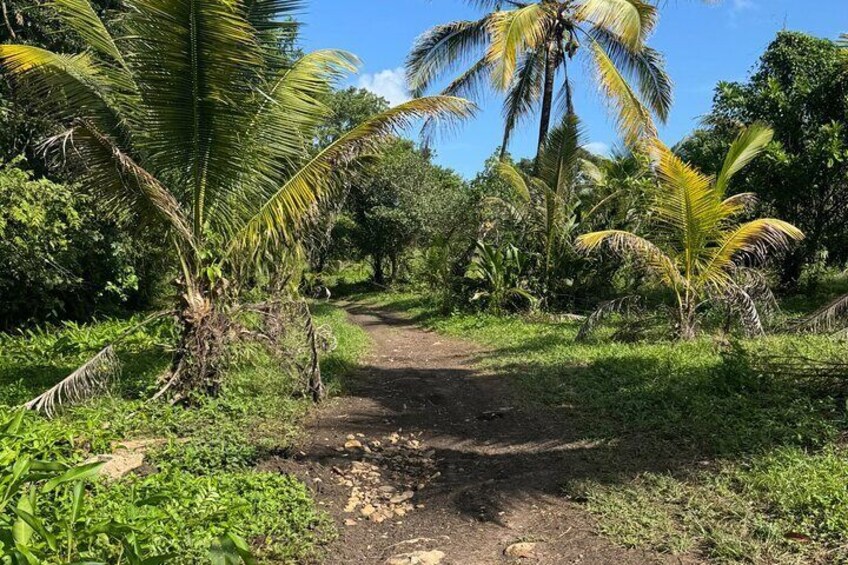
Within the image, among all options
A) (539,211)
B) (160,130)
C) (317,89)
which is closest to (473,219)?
(539,211)

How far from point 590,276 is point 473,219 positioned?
3320 millimetres

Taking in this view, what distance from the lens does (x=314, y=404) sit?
594 centimetres

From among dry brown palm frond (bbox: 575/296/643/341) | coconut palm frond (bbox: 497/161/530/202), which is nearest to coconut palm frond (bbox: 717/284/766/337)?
dry brown palm frond (bbox: 575/296/643/341)

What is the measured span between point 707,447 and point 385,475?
2387 mm

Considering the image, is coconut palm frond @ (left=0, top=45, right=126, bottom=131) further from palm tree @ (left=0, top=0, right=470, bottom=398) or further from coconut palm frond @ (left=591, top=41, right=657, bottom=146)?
coconut palm frond @ (left=591, top=41, right=657, bottom=146)

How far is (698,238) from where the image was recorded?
7328 millimetres

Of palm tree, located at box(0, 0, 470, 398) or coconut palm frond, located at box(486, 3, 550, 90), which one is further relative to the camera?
coconut palm frond, located at box(486, 3, 550, 90)

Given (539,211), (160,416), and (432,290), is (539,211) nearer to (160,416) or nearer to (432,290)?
(432,290)

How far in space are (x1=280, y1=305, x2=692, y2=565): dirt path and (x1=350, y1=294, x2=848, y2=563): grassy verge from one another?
0.66 ft

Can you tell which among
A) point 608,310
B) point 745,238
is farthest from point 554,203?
point 745,238

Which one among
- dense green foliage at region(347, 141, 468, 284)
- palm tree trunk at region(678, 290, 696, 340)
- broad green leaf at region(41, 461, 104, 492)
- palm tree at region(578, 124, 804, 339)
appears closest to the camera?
broad green leaf at region(41, 461, 104, 492)

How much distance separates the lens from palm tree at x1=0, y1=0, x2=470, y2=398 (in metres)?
4.64

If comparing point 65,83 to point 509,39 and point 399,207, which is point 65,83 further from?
point 399,207

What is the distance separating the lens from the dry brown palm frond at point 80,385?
472cm
